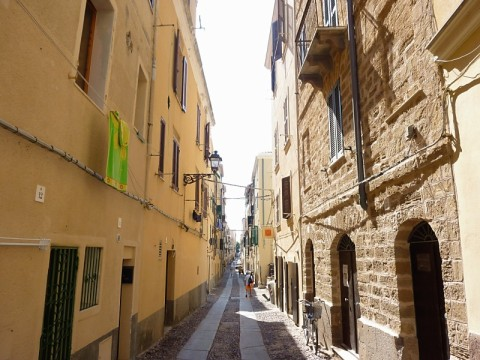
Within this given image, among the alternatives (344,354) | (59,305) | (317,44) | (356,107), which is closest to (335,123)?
(356,107)

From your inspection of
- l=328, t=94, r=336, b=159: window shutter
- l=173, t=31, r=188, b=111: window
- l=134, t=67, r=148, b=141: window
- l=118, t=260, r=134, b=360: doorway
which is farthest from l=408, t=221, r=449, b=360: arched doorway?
l=173, t=31, r=188, b=111: window

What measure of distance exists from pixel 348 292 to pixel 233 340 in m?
4.23

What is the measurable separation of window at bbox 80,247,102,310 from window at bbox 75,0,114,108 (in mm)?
2278

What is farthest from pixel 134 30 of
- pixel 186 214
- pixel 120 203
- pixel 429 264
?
pixel 186 214

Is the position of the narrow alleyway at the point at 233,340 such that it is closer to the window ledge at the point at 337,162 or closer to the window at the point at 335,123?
the window ledge at the point at 337,162

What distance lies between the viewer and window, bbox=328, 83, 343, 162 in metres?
7.93

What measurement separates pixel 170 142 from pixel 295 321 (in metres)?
7.00

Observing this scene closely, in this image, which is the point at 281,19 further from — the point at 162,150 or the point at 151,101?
the point at 151,101

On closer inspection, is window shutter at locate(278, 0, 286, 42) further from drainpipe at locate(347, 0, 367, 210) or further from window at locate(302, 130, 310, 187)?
drainpipe at locate(347, 0, 367, 210)

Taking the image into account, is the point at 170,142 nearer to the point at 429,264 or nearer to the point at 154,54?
the point at 154,54

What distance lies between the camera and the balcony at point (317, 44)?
7523 millimetres

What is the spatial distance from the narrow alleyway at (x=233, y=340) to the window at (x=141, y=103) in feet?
15.8

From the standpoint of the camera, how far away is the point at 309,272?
11.0 meters

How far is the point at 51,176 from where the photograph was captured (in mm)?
4508
